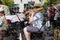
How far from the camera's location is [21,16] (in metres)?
8.05

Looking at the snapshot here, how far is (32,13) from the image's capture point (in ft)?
24.0

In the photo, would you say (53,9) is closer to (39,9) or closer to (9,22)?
(39,9)

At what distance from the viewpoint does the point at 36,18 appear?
23.5 ft

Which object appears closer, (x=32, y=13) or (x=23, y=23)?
(x=32, y=13)

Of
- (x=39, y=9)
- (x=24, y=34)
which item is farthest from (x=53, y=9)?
(x=24, y=34)

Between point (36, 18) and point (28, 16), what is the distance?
0.54 meters

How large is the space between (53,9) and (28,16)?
79 cm

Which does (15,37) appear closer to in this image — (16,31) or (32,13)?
(16,31)

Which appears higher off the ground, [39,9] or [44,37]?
[39,9]

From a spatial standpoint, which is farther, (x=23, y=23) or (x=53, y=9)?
(x=23, y=23)

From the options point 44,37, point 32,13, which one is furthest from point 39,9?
point 44,37

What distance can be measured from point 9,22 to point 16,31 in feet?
1.11

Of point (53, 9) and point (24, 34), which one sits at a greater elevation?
point (53, 9)

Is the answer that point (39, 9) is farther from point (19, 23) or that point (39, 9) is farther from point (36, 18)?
point (19, 23)
